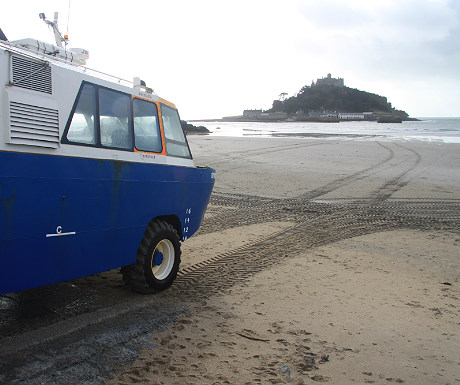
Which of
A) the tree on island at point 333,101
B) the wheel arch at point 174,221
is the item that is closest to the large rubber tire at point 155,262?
the wheel arch at point 174,221

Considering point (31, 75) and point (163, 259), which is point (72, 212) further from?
point (163, 259)

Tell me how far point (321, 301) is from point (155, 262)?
2028 mm

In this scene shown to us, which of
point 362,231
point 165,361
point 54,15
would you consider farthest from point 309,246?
point 54,15

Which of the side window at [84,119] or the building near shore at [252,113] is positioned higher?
the building near shore at [252,113]

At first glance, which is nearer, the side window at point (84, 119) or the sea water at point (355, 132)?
the side window at point (84, 119)

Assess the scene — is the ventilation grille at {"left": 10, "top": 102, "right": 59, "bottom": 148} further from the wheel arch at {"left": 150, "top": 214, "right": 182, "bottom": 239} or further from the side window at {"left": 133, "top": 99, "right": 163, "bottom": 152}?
the wheel arch at {"left": 150, "top": 214, "right": 182, "bottom": 239}

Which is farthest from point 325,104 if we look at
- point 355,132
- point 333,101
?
point 355,132

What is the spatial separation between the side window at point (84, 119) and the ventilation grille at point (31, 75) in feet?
1.10

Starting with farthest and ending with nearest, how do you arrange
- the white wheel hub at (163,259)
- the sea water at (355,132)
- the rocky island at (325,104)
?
the rocky island at (325,104)
the sea water at (355,132)
the white wheel hub at (163,259)

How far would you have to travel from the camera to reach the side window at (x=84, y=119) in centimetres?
381

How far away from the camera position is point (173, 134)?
5.31m

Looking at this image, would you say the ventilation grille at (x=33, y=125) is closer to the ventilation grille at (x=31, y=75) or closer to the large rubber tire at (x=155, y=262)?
the ventilation grille at (x=31, y=75)

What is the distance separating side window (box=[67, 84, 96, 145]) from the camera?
381 centimetres

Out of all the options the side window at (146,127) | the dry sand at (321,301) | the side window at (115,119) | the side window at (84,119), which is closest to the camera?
the dry sand at (321,301)
